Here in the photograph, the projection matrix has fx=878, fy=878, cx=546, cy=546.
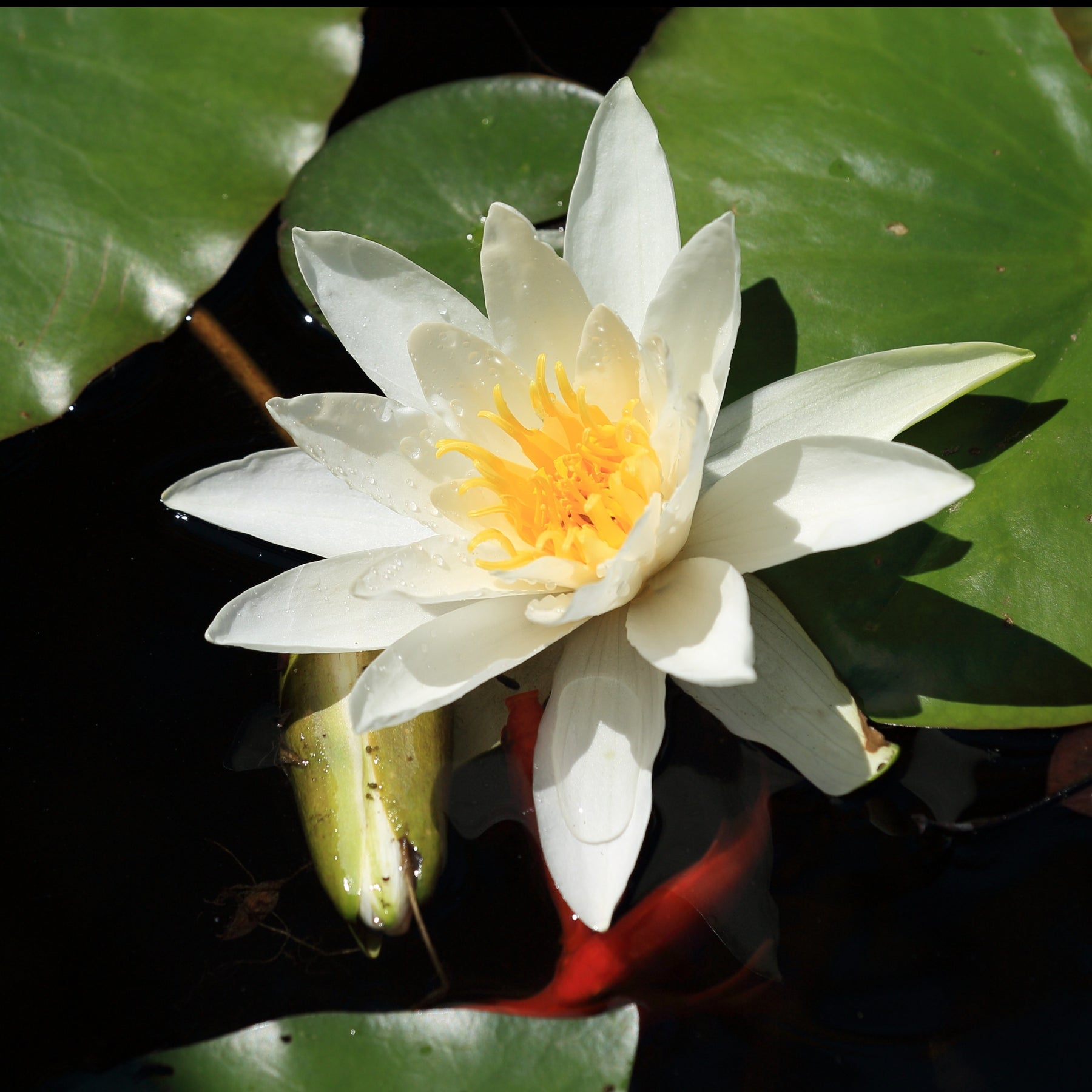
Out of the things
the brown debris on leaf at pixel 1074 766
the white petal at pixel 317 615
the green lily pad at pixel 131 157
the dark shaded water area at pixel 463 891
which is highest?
the green lily pad at pixel 131 157

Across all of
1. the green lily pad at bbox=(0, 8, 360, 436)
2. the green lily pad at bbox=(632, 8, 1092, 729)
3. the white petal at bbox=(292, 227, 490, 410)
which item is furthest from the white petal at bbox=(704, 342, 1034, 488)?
the green lily pad at bbox=(0, 8, 360, 436)

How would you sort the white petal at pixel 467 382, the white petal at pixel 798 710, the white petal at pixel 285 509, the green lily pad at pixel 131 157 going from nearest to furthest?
Result: the white petal at pixel 798 710, the white petal at pixel 467 382, the white petal at pixel 285 509, the green lily pad at pixel 131 157

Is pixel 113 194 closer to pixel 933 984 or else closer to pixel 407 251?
pixel 407 251

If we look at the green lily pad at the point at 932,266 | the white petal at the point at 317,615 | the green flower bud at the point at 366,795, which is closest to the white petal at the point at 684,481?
the green lily pad at the point at 932,266

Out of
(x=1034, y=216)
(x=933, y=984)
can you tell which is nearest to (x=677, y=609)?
(x=933, y=984)

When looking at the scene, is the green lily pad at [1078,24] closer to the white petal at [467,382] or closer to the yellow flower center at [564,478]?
the yellow flower center at [564,478]

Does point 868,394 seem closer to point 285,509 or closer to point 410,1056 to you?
point 285,509

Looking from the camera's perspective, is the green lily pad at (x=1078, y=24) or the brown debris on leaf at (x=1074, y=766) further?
the green lily pad at (x=1078, y=24)
